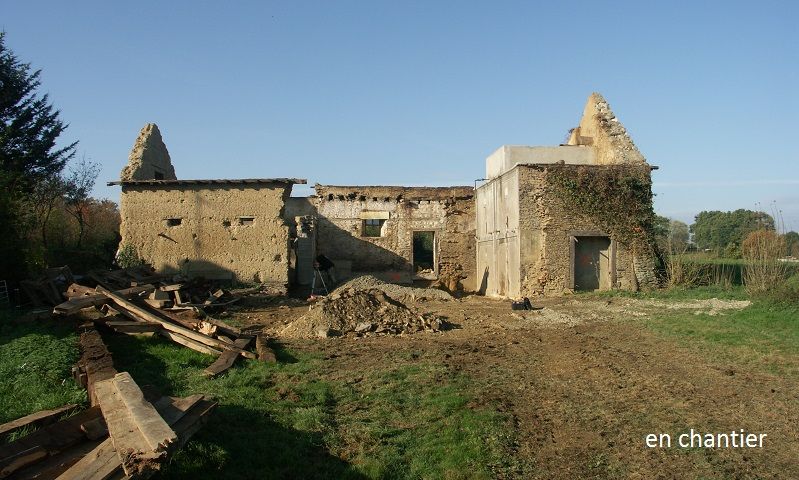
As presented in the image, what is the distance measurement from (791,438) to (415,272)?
20588 mm

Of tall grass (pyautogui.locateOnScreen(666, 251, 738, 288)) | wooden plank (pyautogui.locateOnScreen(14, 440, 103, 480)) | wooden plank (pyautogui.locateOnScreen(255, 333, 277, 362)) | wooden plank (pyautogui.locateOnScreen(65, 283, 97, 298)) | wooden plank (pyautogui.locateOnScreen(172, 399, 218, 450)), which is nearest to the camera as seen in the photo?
wooden plank (pyautogui.locateOnScreen(14, 440, 103, 480))

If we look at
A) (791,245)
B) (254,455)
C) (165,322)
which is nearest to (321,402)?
(254,455)

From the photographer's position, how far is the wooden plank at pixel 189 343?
30.6 feet

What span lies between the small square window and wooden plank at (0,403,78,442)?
19598mm

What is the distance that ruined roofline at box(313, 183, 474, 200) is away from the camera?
82.4 ft

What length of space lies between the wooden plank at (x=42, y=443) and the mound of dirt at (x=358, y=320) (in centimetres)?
663

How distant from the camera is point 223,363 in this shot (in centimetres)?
845

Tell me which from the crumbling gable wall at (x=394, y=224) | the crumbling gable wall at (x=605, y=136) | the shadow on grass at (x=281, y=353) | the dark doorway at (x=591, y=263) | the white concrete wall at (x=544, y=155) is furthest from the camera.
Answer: the crumbling gable wall at (x=394, y=224)

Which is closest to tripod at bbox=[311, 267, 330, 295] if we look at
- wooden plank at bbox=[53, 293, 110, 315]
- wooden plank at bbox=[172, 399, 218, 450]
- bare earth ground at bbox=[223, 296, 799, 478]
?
bare earth ground at bbox=[223, 296, 799, 478]

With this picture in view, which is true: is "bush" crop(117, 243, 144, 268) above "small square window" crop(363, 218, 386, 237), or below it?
below

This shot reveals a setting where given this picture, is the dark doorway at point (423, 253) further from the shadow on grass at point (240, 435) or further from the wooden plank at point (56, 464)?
the wooden plank at point (56, 464)

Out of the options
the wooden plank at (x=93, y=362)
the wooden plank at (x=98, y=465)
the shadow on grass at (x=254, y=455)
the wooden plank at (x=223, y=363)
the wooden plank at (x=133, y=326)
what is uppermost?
the wooden plank at (x=133, y=326)

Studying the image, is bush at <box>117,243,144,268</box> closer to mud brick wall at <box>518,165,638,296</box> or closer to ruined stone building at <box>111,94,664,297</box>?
ruined stone building at <box>111,94,664,297</box>

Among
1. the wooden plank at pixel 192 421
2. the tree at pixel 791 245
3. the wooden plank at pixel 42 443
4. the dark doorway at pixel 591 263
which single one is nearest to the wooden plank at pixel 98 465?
the wooden plank at pixel 192 421
